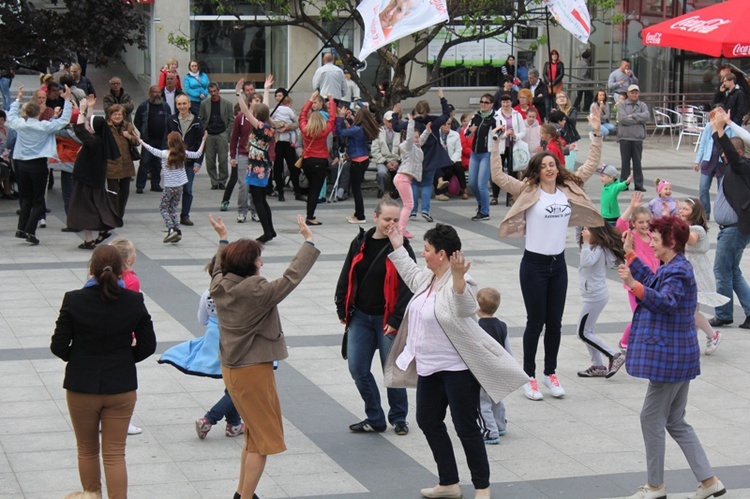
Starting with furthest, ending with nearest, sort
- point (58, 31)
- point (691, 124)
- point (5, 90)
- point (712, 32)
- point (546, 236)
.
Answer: point (691, 124), point (5, 90), point (712, 32), point (58, 31), point (546, 236)

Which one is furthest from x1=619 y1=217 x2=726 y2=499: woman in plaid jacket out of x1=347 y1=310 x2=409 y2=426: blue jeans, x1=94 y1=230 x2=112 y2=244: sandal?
x1=94 y1=230 x2=112 y2=244: sandal

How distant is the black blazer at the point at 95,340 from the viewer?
5797 mm

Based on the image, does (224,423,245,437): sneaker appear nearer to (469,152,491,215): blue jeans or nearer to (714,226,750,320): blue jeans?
(714,226,750,320): blue jeans

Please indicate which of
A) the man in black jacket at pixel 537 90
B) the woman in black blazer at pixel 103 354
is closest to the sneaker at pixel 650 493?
the woman in black blazer at pixel 103 354

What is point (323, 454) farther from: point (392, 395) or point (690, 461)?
point (690, 461)

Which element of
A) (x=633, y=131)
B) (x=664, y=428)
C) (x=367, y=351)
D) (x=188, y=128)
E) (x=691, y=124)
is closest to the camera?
(x=664, y=428)

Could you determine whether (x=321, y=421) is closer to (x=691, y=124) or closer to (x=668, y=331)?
(x=668, y=331)

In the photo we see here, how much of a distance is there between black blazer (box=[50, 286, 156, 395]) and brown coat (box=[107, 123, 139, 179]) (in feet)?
28.3

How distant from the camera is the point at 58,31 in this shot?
687 inches

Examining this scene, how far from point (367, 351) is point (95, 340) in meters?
2.20

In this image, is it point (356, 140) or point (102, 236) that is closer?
point (102, 236)

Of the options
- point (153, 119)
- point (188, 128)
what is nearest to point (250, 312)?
point (188, 128)

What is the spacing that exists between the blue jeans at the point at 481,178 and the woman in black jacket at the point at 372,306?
8.89 m

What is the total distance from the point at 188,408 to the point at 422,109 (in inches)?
361
